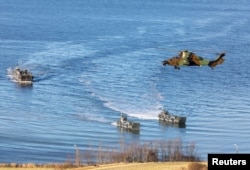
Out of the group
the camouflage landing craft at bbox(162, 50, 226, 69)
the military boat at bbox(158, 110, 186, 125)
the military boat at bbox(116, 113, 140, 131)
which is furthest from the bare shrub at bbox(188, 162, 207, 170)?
the military boat at bbox(158, 110, 186, 125)

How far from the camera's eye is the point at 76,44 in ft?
493

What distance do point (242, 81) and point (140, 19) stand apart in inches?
2944

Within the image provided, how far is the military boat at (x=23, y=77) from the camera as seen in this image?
123 meters

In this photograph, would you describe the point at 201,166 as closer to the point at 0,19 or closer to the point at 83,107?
the point at 83,107

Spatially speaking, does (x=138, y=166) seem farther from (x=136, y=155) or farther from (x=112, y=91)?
(x=112, y=91)

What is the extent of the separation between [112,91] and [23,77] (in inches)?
536

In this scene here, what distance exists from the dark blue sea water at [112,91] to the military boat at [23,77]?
823mm

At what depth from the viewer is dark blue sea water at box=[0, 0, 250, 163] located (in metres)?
96.5

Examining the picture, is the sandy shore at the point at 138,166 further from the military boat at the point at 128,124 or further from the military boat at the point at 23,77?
Result: the military boat at the point at 23,77

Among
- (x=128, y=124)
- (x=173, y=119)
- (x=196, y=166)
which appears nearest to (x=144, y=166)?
(x=196, y=166)

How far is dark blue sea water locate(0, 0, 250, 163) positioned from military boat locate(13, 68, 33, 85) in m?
0.82

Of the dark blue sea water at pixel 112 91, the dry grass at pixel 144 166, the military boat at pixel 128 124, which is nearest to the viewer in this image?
the dry grass at pixel 144 166

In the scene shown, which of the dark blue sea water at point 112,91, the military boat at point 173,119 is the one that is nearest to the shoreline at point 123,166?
the dark blue sea water at point 112,91

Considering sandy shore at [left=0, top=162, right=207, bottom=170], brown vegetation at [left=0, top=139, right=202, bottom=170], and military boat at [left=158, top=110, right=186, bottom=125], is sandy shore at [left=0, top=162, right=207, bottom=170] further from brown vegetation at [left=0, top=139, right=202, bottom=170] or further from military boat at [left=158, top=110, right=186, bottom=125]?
military boat at [left=158, top=110, right=186, bottom=125]
